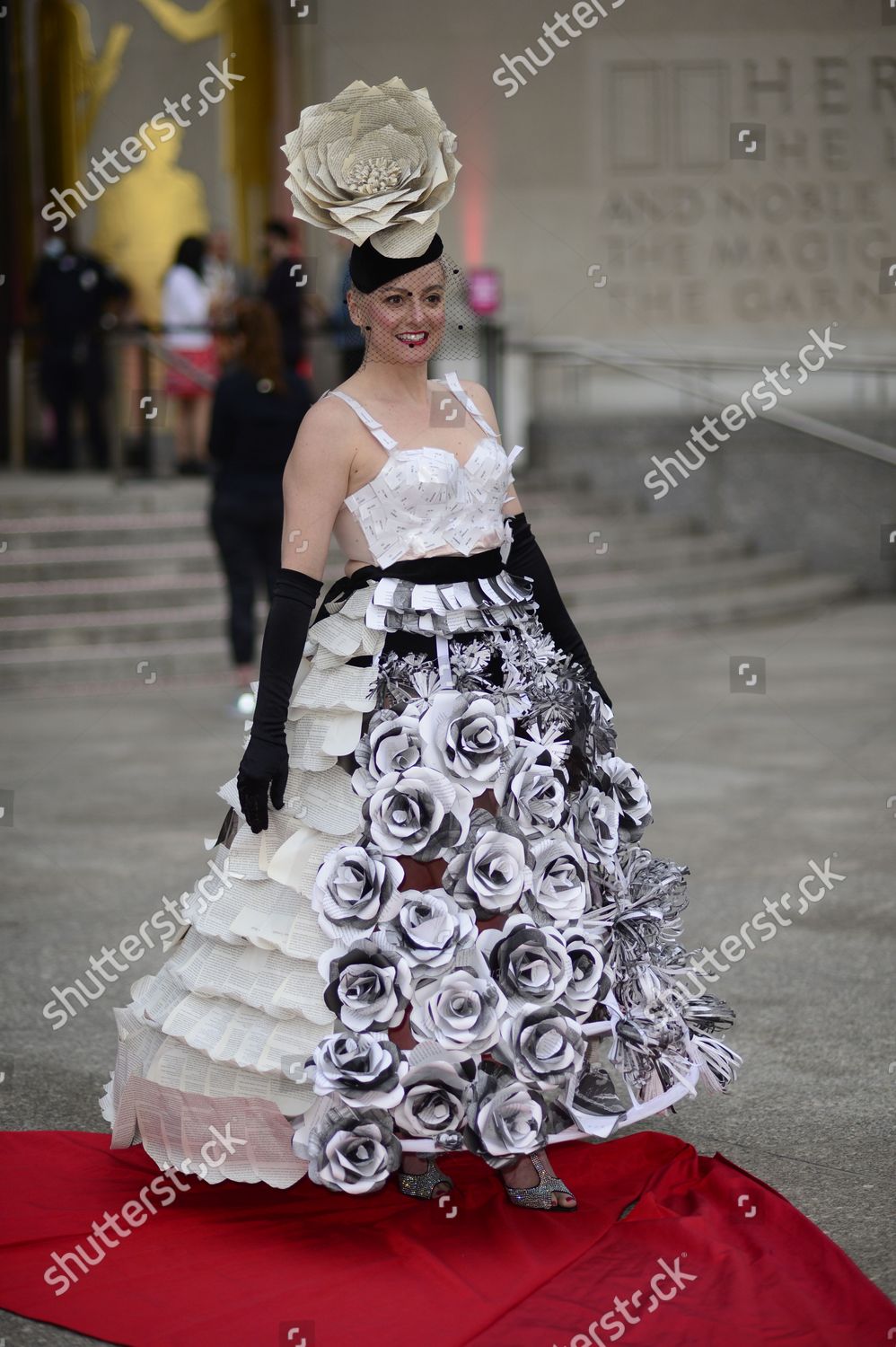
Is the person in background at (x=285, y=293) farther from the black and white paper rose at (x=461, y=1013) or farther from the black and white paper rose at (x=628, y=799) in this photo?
the black and white paper rose at (x=461, y=1013)

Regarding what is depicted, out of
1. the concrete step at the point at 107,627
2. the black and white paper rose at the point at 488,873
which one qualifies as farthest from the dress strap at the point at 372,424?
the concrete step at the point at 107,627

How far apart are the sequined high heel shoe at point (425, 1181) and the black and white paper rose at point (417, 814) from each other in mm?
691

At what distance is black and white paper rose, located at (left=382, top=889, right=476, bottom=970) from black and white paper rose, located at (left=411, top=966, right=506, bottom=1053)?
0.16 ft

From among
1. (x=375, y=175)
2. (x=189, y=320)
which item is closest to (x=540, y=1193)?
(x=375, y=175)

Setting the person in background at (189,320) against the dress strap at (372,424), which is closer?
the dress strap at (372,424)

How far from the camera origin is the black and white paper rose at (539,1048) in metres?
3.50

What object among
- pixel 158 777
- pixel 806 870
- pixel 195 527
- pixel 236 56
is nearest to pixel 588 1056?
pixel 806 870

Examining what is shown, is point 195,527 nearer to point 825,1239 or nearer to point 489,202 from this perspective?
point 489,202

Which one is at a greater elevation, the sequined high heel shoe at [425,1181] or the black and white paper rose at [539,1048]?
the black and white paper rose at [539,1048]

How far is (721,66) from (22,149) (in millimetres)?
6978

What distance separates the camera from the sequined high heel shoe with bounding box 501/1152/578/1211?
12.0 ft

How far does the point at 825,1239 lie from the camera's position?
3449 mm

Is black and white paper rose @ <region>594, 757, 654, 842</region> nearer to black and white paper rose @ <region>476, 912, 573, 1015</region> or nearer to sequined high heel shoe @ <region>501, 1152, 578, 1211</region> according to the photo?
black and white paper rose @ <region>476, 912, 573, 1015</region>

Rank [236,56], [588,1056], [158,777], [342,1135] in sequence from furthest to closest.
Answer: [236,56], [158,777], [588,1056], [342,1135]
